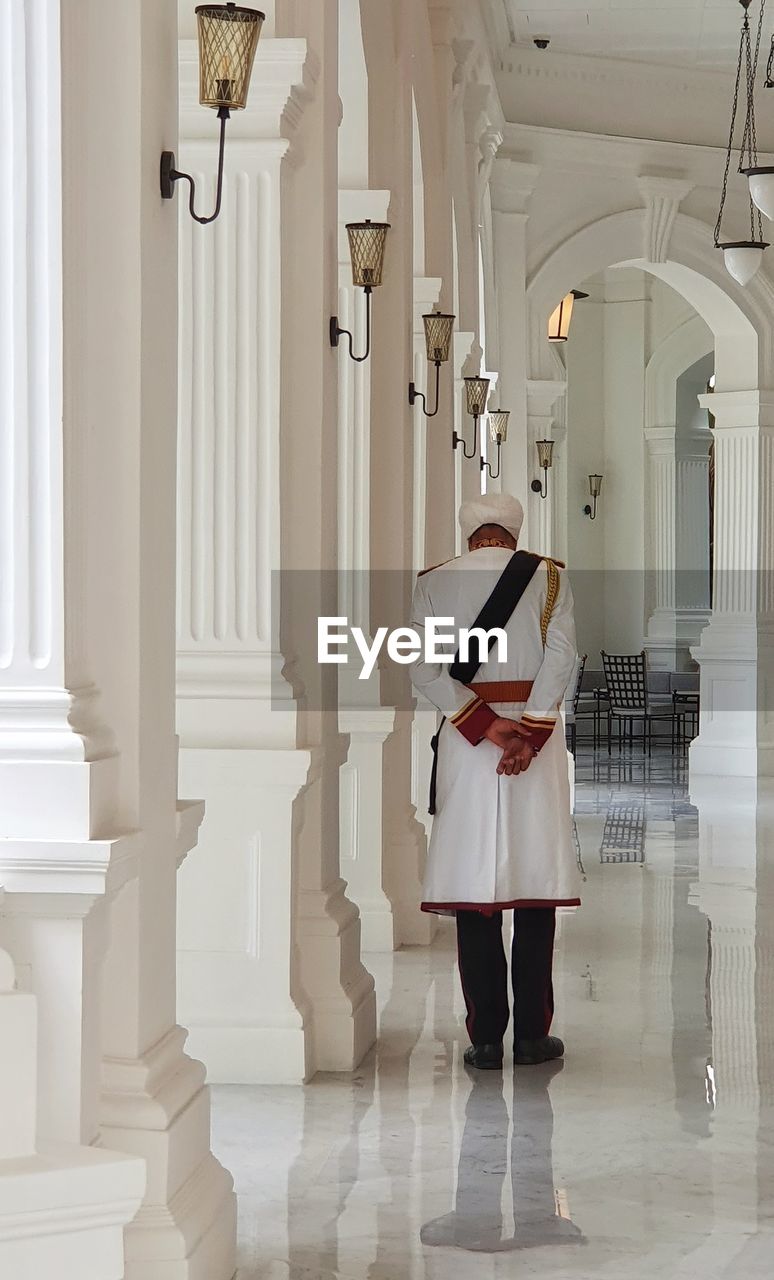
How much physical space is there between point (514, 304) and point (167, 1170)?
43.7 ft

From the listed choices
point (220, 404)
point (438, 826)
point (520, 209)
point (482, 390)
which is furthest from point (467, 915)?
point (520, 209)

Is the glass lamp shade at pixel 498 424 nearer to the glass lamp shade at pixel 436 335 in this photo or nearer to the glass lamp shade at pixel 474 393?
the glass lamp shade at pixel 474 393

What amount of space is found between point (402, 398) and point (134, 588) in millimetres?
4479

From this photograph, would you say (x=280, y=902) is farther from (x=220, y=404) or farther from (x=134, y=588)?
(x=134, y=588)

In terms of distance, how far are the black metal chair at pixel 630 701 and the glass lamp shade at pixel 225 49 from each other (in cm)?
1507

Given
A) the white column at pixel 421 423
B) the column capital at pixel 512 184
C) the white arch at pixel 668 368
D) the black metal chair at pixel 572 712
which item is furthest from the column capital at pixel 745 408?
the white column at pixel 421 423

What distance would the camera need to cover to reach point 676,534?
896 inches

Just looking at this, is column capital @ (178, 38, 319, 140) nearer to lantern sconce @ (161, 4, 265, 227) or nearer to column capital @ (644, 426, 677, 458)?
lantern sconce @ (161, 4, 265, 227)

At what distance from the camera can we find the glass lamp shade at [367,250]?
7051 millimetres

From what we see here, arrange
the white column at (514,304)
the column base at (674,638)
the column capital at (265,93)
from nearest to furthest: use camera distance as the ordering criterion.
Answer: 1. the column capital at (265,93)
2. the white column at (514,304)
3. the column base at (674,638)

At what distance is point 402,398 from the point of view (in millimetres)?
8078

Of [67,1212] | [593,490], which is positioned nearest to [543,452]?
[593,490]

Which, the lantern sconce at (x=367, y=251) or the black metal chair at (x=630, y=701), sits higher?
the lantern sconce at (x=367, y=251)

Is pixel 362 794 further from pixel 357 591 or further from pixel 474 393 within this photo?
pixel 474 393
